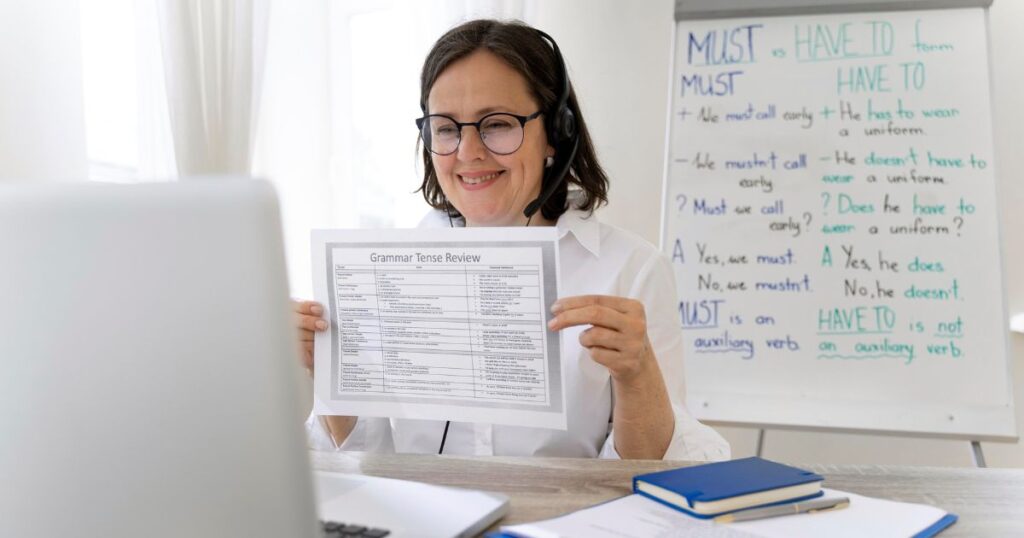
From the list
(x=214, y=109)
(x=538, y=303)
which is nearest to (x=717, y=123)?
(x=214, y=109)

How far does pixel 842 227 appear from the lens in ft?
7.11

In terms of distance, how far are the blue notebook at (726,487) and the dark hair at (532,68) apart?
69cm

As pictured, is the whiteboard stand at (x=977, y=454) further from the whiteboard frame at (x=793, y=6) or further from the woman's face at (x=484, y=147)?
the woman's face at (x=484, y=147)

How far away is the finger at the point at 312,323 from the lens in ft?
3.70

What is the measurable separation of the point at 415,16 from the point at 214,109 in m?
0.79

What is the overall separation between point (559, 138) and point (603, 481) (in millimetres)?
685

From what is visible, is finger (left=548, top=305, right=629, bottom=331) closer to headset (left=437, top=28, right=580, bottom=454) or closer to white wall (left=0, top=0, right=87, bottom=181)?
headset (left=437, top=28, right=580, bottom=454)

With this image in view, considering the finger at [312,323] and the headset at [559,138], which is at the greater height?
the headset at [559,138]

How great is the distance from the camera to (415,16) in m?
2.54

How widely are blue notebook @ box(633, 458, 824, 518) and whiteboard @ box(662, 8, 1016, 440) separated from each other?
1.31 metres

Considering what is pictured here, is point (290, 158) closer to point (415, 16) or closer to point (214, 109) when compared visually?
point (415, 16)

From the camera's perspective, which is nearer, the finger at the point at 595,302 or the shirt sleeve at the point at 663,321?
the finger at the point at 595,302

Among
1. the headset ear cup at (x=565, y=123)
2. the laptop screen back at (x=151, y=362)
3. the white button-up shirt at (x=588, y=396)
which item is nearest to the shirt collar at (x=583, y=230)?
the white button-up shirt at (x=588, y=396)

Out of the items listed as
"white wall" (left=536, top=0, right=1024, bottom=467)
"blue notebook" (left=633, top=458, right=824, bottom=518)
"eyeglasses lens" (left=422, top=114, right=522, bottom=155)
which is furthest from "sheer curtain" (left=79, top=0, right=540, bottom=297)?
"blue notebook" (left=633, top=458, right=824, bottom=518)
